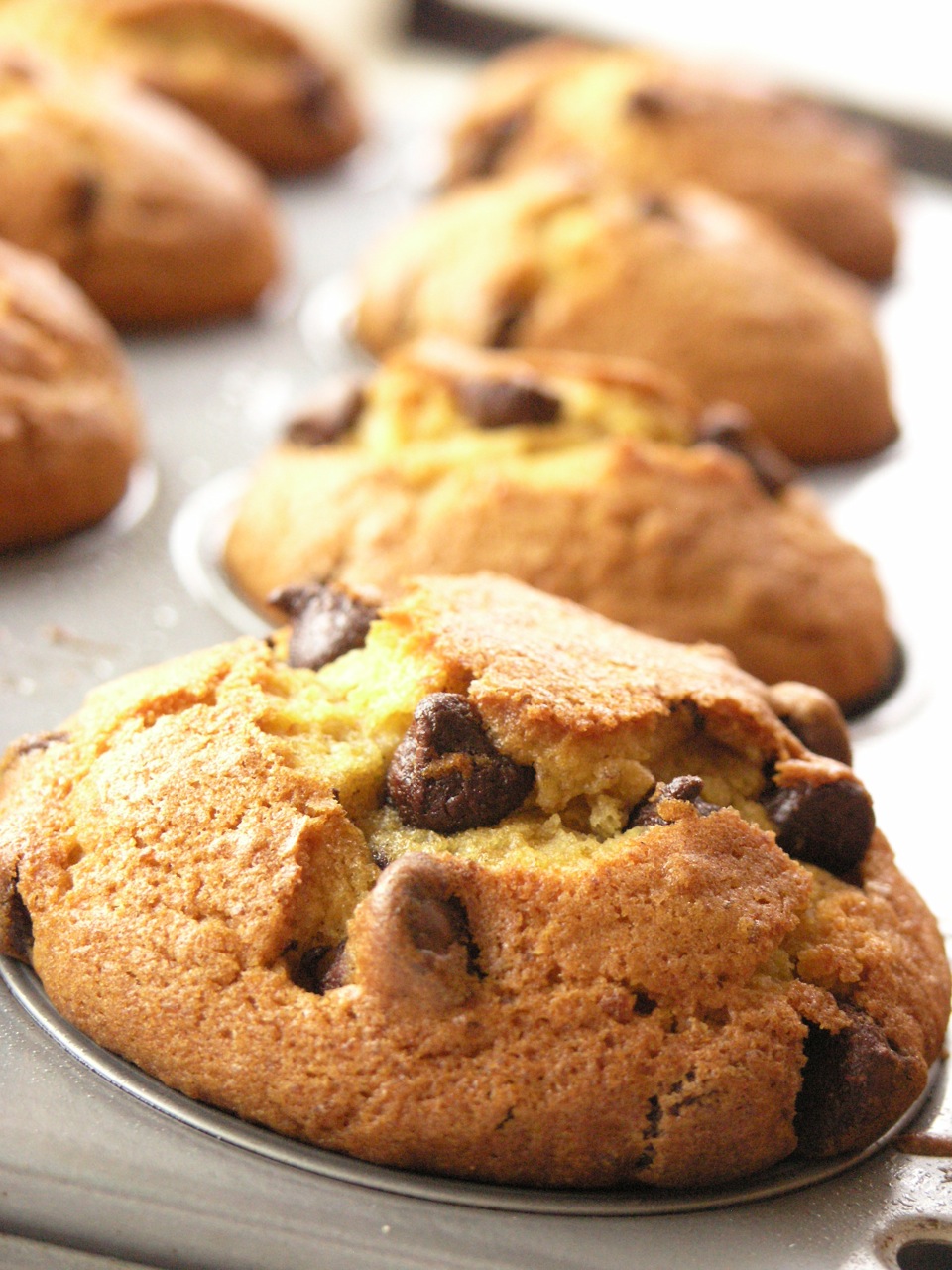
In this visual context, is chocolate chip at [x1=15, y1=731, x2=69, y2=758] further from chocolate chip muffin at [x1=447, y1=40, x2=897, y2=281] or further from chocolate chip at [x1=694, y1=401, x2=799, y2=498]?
chocolate chip muffin at [x1=447, y1=40, x2=897, y2=281]

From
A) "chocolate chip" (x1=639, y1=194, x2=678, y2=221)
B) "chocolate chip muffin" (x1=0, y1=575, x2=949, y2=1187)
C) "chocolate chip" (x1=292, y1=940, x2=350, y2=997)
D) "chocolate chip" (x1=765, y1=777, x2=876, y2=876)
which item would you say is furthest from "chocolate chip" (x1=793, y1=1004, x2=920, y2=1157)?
"chocolate chip" (x1=639, y1=194, x2=678, y2=221)

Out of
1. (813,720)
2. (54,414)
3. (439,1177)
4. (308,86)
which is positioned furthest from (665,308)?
(439,1177)

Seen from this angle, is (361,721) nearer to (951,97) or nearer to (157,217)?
(157,217)

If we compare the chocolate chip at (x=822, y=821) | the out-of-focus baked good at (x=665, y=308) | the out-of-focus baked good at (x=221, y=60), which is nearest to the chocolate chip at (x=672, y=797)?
the chocolate chip at (x=822, y=821)

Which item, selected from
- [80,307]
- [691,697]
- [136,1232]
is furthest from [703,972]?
[80,307]

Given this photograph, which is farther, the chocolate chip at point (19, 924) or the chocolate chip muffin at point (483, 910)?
the chocolate chip at point (19, 924)

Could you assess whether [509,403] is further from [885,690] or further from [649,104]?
[649,104]

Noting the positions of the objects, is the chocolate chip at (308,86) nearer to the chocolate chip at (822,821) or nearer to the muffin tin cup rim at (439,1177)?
the chocolate chip at (822,821)
